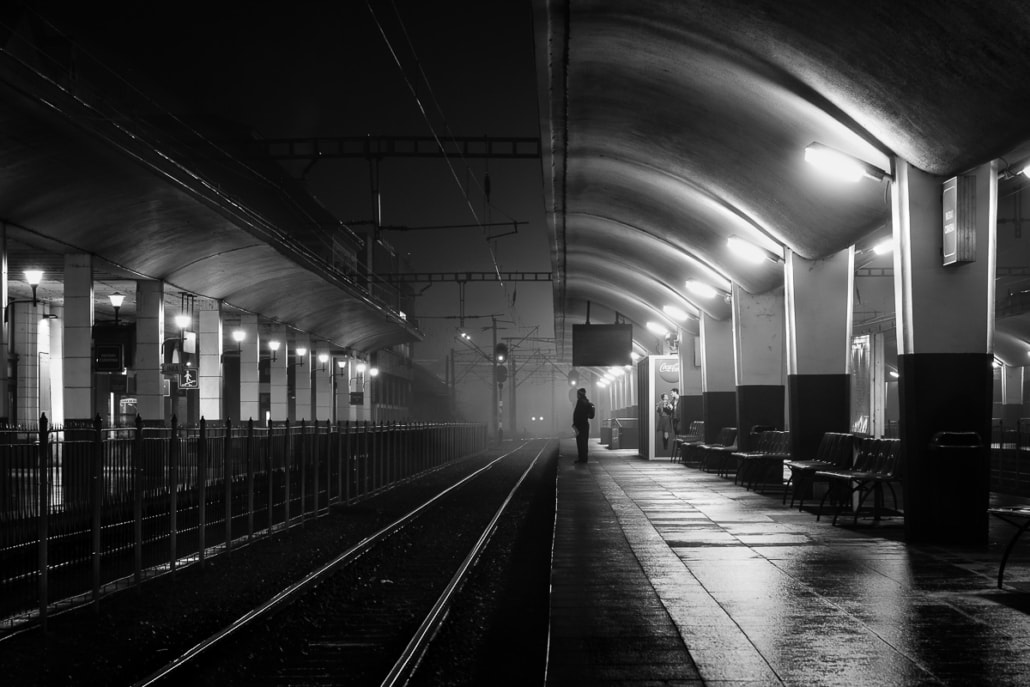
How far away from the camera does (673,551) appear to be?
11.0m

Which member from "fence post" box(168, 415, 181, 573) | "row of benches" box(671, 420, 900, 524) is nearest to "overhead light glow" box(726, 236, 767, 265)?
"row of benches" box(671, 420, 900, 524)

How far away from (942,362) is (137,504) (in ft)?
24.1

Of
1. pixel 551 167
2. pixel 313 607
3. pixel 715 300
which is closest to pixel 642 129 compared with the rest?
pixel 551 167

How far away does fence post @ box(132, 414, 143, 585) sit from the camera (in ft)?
34.5

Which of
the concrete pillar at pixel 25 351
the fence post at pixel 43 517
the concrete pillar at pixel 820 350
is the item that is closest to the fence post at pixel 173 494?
the fence post at pixel 43 517

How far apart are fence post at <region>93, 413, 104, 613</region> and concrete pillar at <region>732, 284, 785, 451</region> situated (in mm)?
14499

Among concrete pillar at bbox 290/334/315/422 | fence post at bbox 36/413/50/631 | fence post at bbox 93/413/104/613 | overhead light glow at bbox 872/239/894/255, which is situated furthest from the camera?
concrete pillar at bbox 290/334/315/422

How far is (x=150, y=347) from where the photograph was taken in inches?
1060

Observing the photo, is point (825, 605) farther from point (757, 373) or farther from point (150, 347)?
point (150, 347)

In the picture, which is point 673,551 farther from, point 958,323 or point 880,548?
point 958,323

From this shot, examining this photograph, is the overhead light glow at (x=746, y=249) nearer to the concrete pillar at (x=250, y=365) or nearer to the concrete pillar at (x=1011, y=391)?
the concrete pillar at (x=250, y=365)

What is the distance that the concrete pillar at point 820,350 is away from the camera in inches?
688

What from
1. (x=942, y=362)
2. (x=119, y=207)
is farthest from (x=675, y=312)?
(x=942, y=362)

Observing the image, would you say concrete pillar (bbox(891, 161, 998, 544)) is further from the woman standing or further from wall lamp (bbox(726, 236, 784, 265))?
the woman standing
